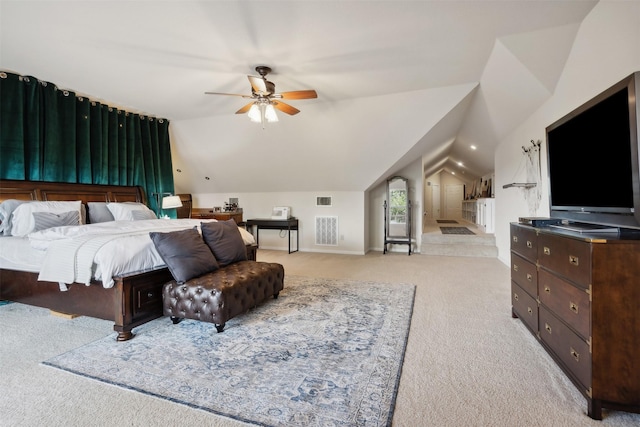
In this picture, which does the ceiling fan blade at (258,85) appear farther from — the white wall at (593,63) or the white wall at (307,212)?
the white wall at (307,212)

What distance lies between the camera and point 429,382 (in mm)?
1780

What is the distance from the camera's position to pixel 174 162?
254 inches

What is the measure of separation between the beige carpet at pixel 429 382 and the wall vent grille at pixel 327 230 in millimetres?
3344

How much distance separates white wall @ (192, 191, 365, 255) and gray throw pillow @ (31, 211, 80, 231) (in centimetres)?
376

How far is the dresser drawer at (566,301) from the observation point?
1.53 meters

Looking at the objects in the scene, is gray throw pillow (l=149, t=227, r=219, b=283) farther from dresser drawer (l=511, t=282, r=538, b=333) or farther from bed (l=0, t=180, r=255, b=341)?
dresser drawer (l=511, t=282, r=538, b=333)

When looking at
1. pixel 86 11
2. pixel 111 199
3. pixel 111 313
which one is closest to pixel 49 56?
pixel 86 11

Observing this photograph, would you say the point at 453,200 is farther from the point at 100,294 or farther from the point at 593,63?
the point at 100,294

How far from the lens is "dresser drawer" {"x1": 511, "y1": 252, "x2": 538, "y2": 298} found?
86.9 inches

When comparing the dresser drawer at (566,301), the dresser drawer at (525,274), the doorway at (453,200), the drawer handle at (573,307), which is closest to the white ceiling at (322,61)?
the dresser drawer at (525,274)

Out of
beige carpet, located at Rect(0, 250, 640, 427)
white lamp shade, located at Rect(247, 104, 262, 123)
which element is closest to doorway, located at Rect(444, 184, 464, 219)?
beige carpet, located at Rect(0, 250, 640, 427)

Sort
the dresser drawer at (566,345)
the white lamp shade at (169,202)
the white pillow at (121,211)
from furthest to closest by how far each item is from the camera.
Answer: the white lamp shade at (169,202) → the white pillow at (121,211) → the dresser drawer at (566,345)

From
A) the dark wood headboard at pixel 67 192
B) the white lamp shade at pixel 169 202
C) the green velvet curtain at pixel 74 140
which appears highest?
the green velvet curtain at pixel 74 140

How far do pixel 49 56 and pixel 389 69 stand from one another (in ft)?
11.9
